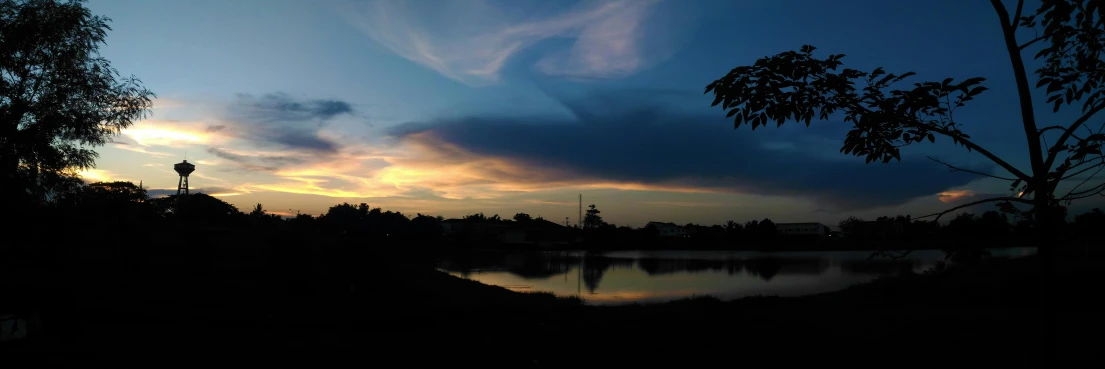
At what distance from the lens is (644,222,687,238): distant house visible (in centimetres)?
12357

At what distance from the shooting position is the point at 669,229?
127750mm

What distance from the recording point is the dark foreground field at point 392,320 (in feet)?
26.9

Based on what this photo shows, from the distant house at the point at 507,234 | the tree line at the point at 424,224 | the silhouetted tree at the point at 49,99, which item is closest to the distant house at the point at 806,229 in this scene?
the tree line at the point at 424,224

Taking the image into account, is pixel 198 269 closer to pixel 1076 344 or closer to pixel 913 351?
pixel 913 351

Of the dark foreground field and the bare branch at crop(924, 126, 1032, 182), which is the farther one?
the dark foreground field

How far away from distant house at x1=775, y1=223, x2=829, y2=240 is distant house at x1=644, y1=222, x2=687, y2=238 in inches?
844

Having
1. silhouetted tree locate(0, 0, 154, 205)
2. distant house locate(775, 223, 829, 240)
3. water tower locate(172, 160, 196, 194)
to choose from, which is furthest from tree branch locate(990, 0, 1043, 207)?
distant house locate(775, 223, 829, 240)

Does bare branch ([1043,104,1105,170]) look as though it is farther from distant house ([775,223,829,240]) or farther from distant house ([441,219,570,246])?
distant house ([775,223,829,240])

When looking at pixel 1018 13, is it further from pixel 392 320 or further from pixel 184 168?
pixel 184 168

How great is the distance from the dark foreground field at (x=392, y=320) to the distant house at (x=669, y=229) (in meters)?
108

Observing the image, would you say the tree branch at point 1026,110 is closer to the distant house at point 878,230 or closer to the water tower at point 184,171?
the distant house at point 878,230

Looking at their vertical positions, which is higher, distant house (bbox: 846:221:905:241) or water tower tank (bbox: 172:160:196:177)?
water tower tank (bbox: 172:160:196:177)

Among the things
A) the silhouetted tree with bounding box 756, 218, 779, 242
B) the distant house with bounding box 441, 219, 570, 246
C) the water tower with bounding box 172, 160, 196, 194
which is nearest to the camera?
the water tower with bounding box 172, 160, 196, 194

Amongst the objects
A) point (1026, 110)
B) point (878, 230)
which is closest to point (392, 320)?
point (878, 230)
